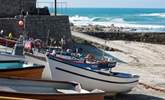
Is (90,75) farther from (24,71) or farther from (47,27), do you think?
(47,27)

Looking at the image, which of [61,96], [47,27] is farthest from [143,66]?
[61,96]

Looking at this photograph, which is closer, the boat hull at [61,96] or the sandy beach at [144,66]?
the boat hull at [61,96]

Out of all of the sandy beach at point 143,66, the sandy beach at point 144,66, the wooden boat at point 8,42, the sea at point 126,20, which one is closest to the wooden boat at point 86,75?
the sandy beach at point 143,66

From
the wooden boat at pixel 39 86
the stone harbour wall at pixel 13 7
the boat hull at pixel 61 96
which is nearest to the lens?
the boat hull at pixel 61 96

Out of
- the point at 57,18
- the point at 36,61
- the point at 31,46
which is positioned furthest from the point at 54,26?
the point at 36,61

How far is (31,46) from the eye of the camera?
19.7 metres

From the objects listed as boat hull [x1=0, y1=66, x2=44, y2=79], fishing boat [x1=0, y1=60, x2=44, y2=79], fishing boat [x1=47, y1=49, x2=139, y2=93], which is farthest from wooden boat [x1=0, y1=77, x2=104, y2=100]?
fishing boat [x1=47, y1=49, x2=139, y2=93]

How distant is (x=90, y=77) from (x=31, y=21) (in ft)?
33.9

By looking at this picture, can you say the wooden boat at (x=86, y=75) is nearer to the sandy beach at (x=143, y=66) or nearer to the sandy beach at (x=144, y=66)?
the sandy beach at (x=143, y=66)

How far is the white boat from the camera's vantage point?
53.6 feet

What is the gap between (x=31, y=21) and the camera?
26.5m

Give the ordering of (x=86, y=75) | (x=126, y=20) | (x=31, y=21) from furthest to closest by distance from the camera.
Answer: (x=126, y=20), (x=31, y=21), (x=86, y=75)

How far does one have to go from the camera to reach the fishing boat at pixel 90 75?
53.7 feet

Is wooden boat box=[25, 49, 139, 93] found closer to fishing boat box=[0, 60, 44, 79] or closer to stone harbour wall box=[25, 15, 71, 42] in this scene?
fishing boat box=[0, 60, 44, 79]
